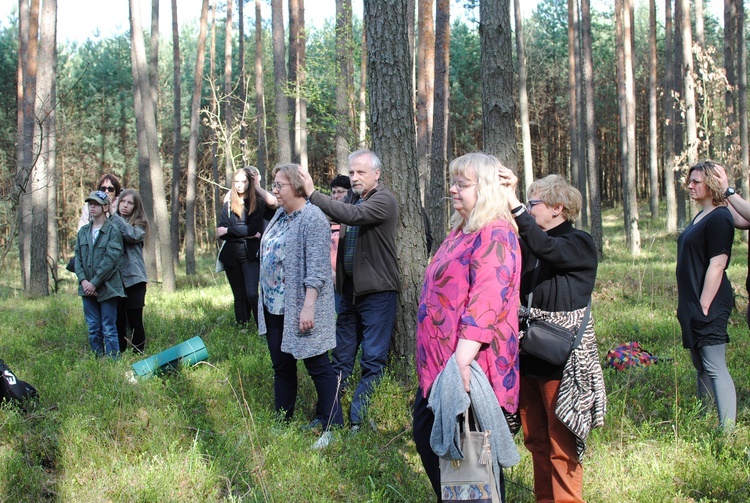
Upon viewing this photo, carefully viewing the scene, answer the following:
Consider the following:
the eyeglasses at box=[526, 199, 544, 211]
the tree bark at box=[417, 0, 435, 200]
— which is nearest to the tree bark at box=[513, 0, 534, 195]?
the tree bark at box=[417, 0, 435, 200]

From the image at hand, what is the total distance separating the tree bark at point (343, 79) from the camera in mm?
14336

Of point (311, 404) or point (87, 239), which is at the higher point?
point (87, 239)

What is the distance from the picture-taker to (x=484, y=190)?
3.03 metres

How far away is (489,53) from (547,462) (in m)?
4.30

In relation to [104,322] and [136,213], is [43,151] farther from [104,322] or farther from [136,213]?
[104,322]

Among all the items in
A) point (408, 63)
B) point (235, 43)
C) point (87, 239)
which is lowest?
point (87, 239)

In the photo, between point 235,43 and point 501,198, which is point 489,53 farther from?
point 235,43

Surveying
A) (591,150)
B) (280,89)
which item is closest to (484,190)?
(280,89)

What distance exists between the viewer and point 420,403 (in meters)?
3.18

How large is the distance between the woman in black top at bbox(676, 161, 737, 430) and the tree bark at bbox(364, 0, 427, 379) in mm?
2218

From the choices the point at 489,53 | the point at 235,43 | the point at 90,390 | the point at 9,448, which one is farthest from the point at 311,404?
the point at 235,43

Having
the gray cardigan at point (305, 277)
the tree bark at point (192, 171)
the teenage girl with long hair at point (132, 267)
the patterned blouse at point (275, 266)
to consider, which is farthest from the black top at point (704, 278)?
the tree bark at point (192, 171)

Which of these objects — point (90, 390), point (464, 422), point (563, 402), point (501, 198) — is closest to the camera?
point (464, 422)

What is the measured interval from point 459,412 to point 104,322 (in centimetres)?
538
